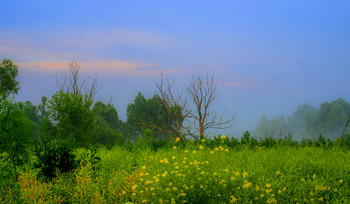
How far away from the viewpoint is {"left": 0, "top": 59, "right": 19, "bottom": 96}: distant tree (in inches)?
1129

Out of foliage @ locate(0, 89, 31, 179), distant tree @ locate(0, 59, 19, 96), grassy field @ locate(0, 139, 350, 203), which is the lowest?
grassy field @ locate(0, 139, 350, 203)

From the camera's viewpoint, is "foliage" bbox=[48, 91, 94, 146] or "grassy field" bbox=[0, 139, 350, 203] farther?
"foliage" bbox=[48, 91, 94, 146]

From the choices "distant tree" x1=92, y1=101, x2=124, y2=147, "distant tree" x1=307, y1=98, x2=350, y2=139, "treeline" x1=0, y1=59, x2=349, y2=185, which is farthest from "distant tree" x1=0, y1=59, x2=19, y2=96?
"distant tree" x1=307, y1=98, x2=350, y2=139

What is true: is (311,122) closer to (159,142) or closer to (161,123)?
(161,123)

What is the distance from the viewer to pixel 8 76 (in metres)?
28.9

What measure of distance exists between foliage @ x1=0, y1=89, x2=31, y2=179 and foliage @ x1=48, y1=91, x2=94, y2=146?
911 centimetres

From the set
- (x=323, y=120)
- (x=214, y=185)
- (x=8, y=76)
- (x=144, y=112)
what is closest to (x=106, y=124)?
(x=144, y=112)

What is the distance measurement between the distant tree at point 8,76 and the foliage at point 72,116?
15.1 m

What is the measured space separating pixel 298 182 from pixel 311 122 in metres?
40.8

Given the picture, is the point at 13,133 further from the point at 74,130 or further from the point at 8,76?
the point at 8,76

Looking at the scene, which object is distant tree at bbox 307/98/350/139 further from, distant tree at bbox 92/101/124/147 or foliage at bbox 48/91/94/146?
foliage at bbox 48/91/94/146

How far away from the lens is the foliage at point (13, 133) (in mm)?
6832

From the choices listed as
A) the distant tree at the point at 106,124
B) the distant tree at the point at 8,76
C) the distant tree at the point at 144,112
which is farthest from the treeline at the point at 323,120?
the distant tree at the point at 8,76

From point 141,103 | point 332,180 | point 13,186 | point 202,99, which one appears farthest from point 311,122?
point 13,186
